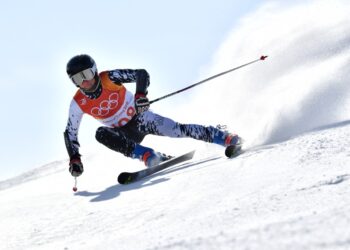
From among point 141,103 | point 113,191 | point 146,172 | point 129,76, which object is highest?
point 129,76

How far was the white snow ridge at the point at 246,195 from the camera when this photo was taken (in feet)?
7.35

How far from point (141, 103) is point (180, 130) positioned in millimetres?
539

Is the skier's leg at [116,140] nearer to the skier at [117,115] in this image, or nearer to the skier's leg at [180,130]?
the skier at [117,115]

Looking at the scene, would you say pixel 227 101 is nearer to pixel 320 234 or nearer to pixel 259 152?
pixel 259 152

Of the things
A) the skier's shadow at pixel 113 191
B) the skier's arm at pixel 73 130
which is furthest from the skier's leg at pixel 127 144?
the skier's shadow at pixel 113 191

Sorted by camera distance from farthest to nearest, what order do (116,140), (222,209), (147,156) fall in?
(116,140) < (147,156) < (222,209)

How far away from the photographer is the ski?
5348mm

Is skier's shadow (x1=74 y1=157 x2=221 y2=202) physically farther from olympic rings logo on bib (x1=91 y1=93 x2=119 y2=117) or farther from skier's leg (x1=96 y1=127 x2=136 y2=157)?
olympic rings logo on bib (x1=91 y1=93 x2=119 y2=117)

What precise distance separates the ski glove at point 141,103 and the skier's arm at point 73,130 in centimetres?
77

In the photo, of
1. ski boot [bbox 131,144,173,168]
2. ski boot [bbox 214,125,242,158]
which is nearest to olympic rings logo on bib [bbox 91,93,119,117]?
ski boot [bbox 131,144,173,168]

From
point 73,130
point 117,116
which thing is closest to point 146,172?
point 117,116

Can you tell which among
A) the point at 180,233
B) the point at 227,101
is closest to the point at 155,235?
the point at 180,233

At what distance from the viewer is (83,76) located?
5.59 m

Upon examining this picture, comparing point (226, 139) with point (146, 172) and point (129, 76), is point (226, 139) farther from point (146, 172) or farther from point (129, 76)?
point (129, 76)
